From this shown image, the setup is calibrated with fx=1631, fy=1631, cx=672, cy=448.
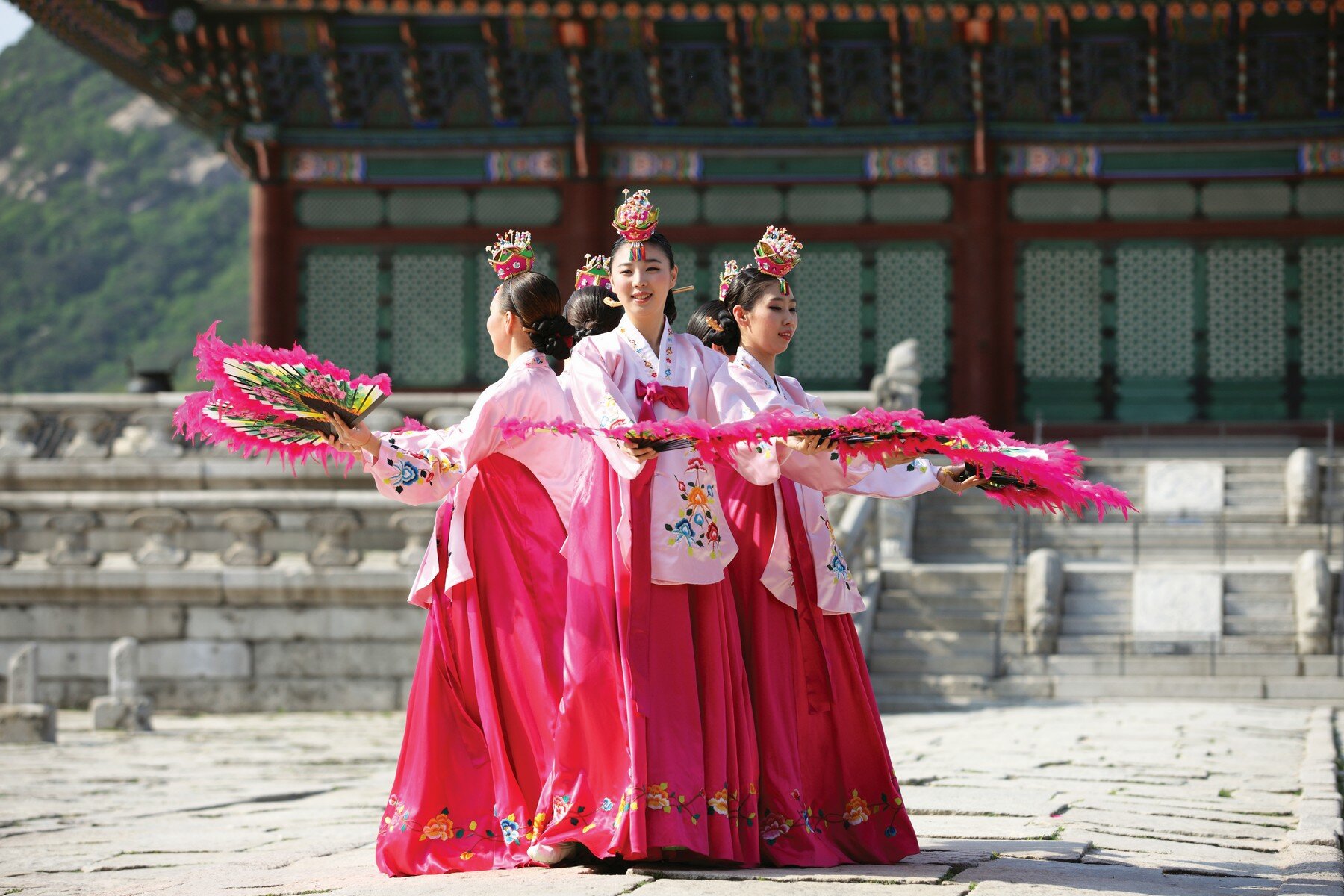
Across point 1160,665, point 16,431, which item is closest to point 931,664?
point 1160,665

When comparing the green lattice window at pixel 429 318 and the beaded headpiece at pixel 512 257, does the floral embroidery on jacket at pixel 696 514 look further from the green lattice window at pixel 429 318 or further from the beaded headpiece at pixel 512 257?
the green lattice window at pixel 429 318

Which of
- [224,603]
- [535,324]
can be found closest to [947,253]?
[224,603]

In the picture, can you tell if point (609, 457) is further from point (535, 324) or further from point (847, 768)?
point (847, 768)

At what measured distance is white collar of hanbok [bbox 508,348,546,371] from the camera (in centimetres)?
498

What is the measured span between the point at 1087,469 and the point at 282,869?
10.0 meters

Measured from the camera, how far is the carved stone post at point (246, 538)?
11.9 m

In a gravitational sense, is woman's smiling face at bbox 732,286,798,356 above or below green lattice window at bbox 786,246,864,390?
below

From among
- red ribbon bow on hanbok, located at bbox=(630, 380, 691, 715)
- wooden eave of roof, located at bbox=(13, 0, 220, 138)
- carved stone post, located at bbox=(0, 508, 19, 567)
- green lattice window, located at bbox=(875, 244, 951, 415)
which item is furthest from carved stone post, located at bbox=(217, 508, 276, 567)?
red ribbon bow on hanbok, located at bbox=(630, 380, 691, 715)

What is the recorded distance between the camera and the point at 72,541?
40.2 ft

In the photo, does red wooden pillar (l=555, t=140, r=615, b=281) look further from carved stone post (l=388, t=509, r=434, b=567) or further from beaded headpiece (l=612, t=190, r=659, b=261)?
beaded headpiece (l=612, t=190, r=659, b=261)

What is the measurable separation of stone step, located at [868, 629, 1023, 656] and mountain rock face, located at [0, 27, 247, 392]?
24198 millimetres

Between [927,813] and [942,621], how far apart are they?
5378mm

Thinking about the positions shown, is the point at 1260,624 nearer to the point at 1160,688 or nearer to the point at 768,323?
the point at 1160,688

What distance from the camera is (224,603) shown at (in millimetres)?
11938
